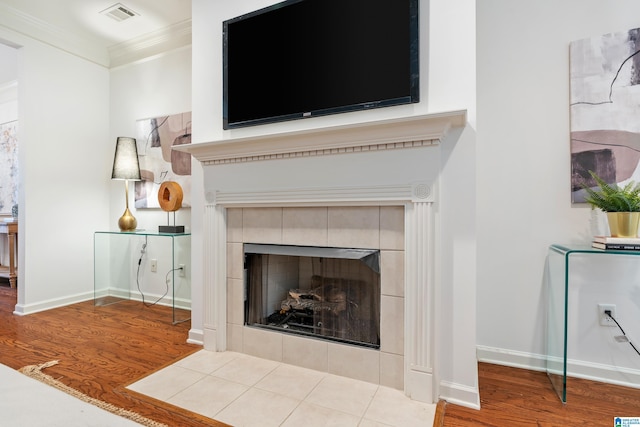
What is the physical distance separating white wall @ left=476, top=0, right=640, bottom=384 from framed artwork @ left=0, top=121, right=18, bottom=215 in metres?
5.34

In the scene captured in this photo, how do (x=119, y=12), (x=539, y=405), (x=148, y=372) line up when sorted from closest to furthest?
1. (x=539, y=405)
2. (x=148, y=372)
3. (x=119, y=12)

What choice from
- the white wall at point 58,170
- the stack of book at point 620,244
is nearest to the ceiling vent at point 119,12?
the white wall at point 58,170

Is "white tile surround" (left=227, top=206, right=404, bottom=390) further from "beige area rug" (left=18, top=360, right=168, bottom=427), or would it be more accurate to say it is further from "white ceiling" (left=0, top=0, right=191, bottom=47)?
"white ceiling" (left=0, top=0, right=191, bottom=47)

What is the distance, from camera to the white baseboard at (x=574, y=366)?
1723 millimetres

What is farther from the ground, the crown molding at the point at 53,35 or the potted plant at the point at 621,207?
the crown molding at the point at 53,35

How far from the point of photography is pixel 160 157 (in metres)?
3.16

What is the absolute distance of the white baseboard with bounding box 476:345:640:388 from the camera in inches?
67.8

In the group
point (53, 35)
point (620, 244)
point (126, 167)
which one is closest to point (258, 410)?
point (620, 244)

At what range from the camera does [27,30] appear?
2877 mm

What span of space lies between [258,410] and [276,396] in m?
0.13

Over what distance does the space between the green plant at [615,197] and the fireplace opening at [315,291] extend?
3.62 feet

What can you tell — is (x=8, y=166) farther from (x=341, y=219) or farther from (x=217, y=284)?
(x=341, y=219)

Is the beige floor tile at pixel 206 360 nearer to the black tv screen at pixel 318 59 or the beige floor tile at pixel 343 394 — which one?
the beige floor tile at pixel 343 394

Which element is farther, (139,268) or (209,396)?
(139,268)
